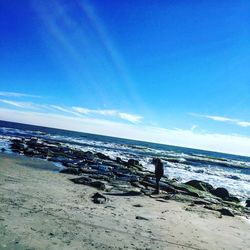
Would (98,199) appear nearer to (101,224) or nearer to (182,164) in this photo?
(101,224)

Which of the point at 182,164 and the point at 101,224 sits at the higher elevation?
the point at 182,164

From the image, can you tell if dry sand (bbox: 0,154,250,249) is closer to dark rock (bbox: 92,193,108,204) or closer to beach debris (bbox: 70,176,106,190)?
dark rock (bbox: 92,193,108,204)

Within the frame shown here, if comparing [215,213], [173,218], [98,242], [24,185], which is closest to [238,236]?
[173,218]

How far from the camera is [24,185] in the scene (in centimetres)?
1288

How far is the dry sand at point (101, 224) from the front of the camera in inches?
274

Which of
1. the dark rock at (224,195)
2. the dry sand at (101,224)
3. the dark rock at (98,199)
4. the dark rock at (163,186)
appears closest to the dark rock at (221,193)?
the dark rock at (224,195)

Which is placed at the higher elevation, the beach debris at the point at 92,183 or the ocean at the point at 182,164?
the ocean at the point at 182,164

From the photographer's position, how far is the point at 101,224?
852 cm

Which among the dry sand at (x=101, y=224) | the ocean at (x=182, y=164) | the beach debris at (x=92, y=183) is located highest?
the ocean at (x=182, y=164)

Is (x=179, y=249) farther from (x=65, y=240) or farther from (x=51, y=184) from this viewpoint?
(x=51, y=184)

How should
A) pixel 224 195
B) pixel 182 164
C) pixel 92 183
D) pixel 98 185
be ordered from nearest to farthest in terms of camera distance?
pixel 98 185
pixel 92 183
pixel 224 195
pixel 182 164

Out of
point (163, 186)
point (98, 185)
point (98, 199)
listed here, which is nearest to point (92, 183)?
point (98, 185)

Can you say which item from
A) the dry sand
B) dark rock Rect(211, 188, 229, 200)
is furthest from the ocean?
the dry sand

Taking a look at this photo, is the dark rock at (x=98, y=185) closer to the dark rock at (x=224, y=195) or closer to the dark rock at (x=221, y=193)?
the dark rock at (x=224, y=195)
